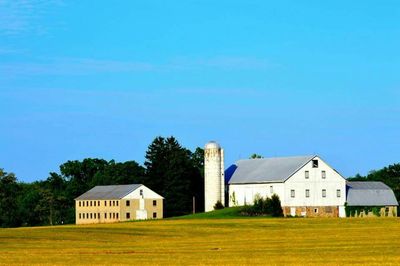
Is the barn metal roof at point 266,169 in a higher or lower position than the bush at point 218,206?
higher

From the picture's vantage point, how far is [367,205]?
12900 centimetres

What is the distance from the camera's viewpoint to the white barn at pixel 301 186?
408 ft

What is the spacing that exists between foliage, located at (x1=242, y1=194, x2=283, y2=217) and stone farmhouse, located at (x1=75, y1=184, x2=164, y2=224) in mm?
18494

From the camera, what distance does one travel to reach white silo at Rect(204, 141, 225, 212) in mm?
129250

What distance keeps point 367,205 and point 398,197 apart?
13.3m

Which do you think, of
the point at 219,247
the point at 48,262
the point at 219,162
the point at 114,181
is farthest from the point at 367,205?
the point at 48,262

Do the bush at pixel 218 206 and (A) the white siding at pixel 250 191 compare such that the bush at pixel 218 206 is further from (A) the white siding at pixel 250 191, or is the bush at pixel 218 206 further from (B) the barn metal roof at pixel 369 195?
(B) the barn metal roof at pixel 369 195

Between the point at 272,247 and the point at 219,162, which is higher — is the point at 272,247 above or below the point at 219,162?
below

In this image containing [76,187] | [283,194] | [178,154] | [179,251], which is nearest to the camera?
[179,251]

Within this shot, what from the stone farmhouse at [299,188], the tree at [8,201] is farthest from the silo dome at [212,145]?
the tree at [8,201]

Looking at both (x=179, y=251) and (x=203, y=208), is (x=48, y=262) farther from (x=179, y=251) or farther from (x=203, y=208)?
(x=203, y=208)

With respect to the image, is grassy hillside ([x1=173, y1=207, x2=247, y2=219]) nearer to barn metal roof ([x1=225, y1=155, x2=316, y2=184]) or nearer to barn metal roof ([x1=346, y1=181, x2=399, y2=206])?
barn metal roof ([x1=225, y1=155, x2=316, y2=184])

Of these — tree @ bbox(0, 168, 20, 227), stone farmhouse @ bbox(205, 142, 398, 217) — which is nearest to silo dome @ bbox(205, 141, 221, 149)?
stone farmhouse @ bbox(205, 142, 398, 217)

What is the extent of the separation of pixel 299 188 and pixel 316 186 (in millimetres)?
2639
